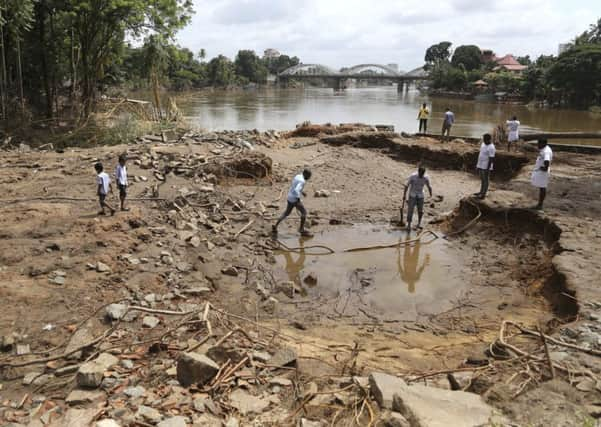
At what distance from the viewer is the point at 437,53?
11981 cm

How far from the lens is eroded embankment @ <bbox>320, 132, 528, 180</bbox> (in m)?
13.8

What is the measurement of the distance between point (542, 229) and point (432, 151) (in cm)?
682

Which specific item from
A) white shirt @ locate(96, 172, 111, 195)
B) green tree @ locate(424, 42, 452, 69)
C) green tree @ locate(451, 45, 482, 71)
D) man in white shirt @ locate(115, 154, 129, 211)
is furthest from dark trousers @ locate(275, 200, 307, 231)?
green tree @ locate(424, 42, 452, 69)

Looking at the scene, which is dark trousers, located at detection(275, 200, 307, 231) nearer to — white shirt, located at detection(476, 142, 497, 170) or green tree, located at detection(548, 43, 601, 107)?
white shirt, located at detection(476, 142, 497, 170)

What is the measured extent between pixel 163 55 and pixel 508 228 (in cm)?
1670

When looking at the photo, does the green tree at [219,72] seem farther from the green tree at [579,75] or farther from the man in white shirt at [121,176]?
the man in white shirt at [121,176]

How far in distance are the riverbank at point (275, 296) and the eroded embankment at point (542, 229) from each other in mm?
36

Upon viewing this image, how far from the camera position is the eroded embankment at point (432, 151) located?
13.8 m

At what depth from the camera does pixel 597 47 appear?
1716 inches

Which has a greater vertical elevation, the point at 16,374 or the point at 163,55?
the point at 163,55

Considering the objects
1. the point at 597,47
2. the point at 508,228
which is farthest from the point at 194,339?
the point at 597,47

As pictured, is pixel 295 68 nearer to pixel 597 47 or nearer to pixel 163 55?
pixel 597 47

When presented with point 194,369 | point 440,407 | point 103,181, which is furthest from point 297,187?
point 440,407

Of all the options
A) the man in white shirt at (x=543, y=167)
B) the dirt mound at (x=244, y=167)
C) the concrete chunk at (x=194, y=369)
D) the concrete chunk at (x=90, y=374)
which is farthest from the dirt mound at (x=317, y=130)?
the concrete chunk at (x=90, y=374)
